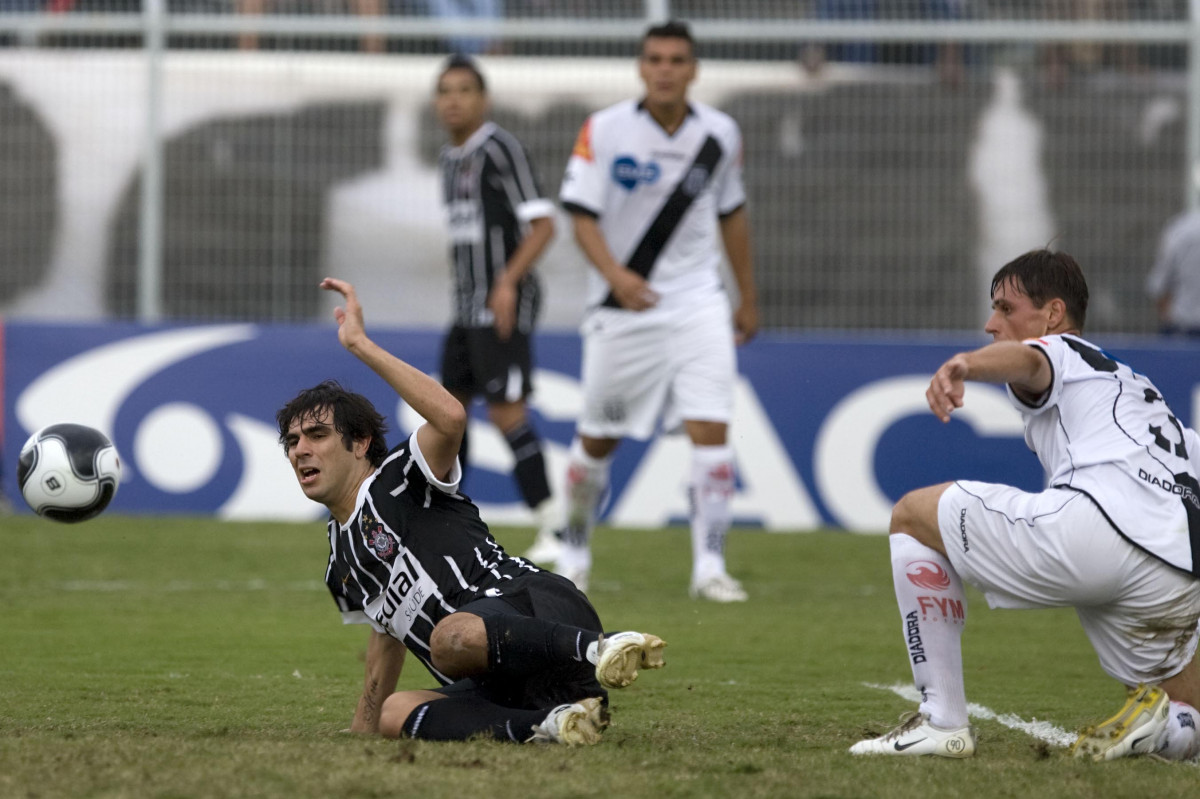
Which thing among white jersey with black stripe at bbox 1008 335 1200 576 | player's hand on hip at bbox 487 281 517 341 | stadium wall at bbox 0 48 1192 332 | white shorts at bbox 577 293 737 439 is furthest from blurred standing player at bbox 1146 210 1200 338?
white jersey with black stripe at bbox 1008 335 1200 576

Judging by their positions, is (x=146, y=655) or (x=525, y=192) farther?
(x=525, y=192)

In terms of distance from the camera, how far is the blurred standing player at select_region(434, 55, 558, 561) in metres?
8.38

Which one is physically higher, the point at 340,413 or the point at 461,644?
the point at 340,413

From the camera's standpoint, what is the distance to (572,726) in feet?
12.9

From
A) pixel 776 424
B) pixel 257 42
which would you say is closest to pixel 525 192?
pixel 776 424

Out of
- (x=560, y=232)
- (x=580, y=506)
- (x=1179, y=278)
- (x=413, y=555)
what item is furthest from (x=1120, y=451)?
(x=560, y=232)

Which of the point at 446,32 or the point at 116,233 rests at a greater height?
the point at 446,32

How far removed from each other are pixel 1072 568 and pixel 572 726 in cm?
126

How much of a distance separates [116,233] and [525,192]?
3759 mm

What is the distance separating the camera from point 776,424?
998 centimetres

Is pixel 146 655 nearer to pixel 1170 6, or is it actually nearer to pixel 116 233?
pixel 116 233

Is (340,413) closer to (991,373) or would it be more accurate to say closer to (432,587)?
(432,587)

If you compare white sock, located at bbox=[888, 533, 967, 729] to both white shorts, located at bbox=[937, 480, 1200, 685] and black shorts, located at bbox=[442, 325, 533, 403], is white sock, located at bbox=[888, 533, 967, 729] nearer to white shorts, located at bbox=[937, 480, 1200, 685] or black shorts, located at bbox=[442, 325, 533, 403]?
white shorts, located at bbox=[937, 480, 1200, 685]

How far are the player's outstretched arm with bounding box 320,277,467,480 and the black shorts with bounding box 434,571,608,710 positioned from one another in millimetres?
383
